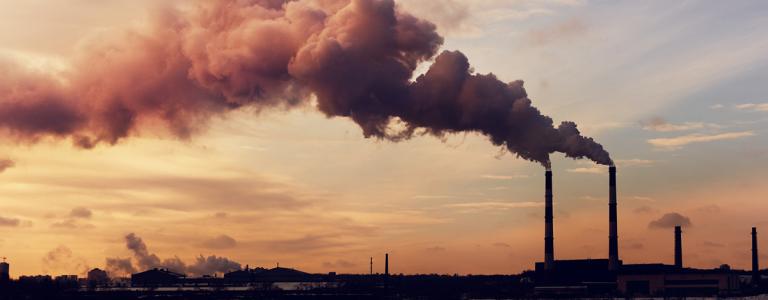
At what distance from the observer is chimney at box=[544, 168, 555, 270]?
184m

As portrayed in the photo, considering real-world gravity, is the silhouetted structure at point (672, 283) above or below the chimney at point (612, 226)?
below

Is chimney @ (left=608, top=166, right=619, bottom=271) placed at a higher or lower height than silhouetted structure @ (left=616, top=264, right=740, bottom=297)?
higher

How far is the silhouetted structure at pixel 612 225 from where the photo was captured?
178750mm

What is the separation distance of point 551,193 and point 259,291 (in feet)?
188

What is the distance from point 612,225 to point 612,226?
33 centimetres

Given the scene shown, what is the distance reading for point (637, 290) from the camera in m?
192

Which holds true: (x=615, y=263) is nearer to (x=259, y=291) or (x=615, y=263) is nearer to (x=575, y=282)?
(x=575, y=282)

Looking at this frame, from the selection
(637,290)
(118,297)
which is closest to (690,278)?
(637,290)

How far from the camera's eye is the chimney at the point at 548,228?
604 feet

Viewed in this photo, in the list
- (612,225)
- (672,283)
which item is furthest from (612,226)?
(672,283)

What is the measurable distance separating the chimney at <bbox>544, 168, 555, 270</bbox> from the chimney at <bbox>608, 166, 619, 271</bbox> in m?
10.8

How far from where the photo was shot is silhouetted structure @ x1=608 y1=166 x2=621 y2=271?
179 meters

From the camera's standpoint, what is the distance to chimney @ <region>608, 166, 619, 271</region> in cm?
17875

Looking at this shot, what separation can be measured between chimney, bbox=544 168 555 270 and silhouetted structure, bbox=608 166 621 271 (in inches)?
427
